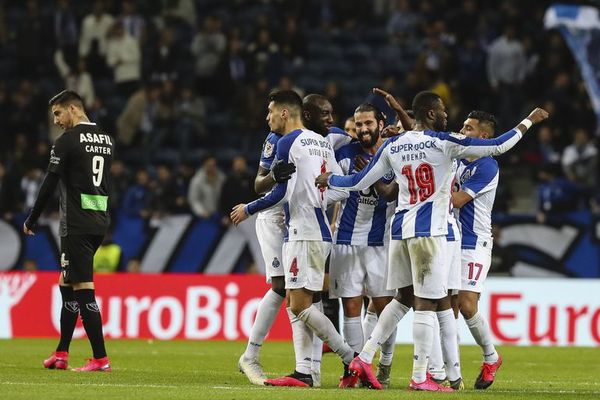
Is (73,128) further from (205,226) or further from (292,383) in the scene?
(205,226)

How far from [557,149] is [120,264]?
8002 millimetres

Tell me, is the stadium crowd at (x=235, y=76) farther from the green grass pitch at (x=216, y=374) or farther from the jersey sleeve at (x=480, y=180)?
the jersey sleeve at (x=480, y=180)

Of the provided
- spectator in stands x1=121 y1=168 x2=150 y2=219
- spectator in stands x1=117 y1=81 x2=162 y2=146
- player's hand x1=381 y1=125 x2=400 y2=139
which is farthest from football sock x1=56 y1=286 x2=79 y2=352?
spectator in stands x1=117 y1=81 x2=162 y2=146

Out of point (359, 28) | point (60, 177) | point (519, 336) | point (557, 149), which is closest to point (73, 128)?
point (60, 177)

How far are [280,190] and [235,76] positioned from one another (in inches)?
590

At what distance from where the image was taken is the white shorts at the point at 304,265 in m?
11.3

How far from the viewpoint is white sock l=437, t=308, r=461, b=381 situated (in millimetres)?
11445

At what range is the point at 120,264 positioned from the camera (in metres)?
22.4

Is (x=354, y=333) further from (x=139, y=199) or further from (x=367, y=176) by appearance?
(x=139, y=199)

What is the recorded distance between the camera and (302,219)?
37.3 ft

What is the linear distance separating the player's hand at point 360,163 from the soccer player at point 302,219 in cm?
61

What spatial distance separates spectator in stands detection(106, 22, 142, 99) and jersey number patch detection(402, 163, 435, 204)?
1536 cm

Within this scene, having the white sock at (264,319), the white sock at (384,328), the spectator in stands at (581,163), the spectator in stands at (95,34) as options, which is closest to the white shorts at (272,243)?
the white sock at (264,319)

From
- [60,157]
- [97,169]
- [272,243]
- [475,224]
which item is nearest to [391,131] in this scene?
[475,224]
